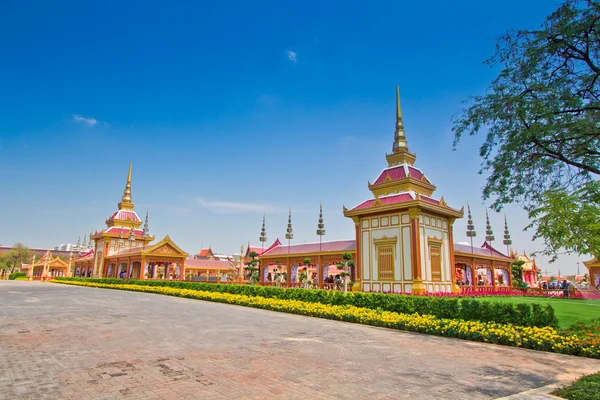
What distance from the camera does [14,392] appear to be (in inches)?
203

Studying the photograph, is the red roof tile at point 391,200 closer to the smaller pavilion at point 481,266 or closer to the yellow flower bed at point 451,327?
the yellow flower bed at point 451,327

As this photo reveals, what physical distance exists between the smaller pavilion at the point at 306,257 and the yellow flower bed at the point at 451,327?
1089 cm

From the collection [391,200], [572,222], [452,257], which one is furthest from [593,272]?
[572,222]

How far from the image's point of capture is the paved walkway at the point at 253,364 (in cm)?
554

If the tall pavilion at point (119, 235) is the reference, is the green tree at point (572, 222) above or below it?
below

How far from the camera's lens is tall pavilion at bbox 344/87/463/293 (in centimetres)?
1941

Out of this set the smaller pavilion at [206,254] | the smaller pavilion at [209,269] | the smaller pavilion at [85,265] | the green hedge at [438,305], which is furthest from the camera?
the smaller pavilion at [206,254]

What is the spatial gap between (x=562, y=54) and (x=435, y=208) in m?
13.0

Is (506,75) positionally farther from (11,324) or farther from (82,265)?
(82,265)

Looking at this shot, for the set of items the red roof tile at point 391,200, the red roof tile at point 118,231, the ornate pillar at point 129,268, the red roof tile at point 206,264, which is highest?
the red roof tile at point 118,231

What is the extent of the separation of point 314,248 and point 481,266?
45.9 ft

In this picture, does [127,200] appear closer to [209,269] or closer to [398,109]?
[209,269]

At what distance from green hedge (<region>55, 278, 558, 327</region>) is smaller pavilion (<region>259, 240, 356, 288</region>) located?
9.68 meters

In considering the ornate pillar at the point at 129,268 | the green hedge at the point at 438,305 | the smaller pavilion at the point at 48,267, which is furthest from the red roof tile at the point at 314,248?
the smaller pavilion at the point at 48,267
